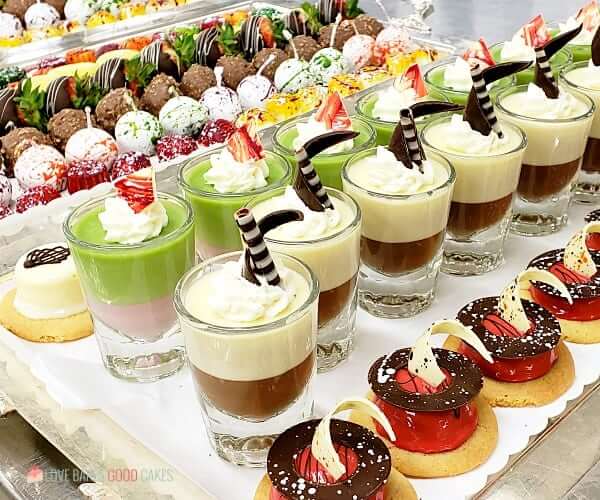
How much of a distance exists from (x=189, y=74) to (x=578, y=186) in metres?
1.59

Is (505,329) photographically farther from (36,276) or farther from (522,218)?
(36,276)

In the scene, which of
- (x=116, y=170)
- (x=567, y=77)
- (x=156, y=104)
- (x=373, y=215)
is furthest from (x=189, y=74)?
(x=373, y=215)

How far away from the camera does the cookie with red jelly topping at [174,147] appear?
247cm

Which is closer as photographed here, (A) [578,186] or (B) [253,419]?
(B) [253,419]

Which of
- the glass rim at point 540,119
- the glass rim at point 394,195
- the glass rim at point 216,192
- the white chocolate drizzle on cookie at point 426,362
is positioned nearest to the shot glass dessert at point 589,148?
the glass rim at point 540,119

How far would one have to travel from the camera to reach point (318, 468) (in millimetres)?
1154

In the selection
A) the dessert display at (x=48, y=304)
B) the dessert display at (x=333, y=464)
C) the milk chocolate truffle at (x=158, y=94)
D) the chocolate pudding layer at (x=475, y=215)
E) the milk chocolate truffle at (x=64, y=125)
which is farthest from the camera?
the milk chocolate truffle at (x=158, y=94)

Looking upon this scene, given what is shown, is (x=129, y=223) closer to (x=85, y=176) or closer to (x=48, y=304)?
(x=48, y=304)

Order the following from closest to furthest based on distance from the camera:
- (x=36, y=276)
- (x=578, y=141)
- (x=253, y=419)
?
(x=253, y=419), (x=36, y=276), (x=578, y=141)

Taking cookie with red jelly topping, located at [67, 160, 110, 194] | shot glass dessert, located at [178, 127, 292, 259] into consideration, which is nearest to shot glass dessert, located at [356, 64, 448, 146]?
shot glass dessert, located at [178, 127, 292, 259]

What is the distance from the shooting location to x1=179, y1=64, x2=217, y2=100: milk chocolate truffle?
3.01 metres

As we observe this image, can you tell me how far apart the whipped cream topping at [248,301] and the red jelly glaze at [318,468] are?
218 millimetres

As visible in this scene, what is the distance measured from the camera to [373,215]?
→ 1.56 meters

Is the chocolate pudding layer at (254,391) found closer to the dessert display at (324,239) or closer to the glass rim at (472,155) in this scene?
the dessert display at (324,239)
